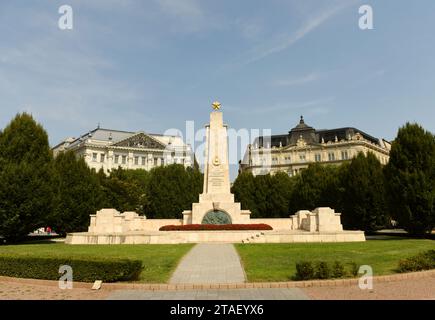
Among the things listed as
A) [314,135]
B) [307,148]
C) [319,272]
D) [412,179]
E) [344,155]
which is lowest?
[319,272]

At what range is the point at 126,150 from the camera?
93.8 m

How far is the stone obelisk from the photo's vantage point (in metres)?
33.6

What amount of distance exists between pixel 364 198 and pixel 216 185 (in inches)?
686

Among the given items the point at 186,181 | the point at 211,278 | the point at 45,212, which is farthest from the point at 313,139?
the point at 211,278

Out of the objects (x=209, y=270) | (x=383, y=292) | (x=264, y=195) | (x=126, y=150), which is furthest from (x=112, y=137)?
(x=383, y=292)

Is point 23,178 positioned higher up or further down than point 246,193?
higher up

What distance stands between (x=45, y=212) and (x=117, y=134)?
77.7m

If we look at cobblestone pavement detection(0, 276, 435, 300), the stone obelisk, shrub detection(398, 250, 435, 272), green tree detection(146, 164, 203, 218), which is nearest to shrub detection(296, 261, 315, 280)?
cobblestone pavement detection(0, 276, 435, 300)

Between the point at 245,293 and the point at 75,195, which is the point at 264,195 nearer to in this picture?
the point at 75,195

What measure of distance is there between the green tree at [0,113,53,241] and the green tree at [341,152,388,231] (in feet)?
105

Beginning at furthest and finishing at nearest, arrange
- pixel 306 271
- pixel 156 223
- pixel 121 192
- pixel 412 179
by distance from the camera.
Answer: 1. pixel 121 192
2. pixel 156 223
3. pixel 412 179
4. pixel 306 271

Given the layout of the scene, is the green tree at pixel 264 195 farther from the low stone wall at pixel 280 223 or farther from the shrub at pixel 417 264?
the shrub at pixel 417 264

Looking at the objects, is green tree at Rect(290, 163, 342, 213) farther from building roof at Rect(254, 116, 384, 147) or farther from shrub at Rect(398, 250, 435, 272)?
building roof at Rect(254, 116, 384, 147)
